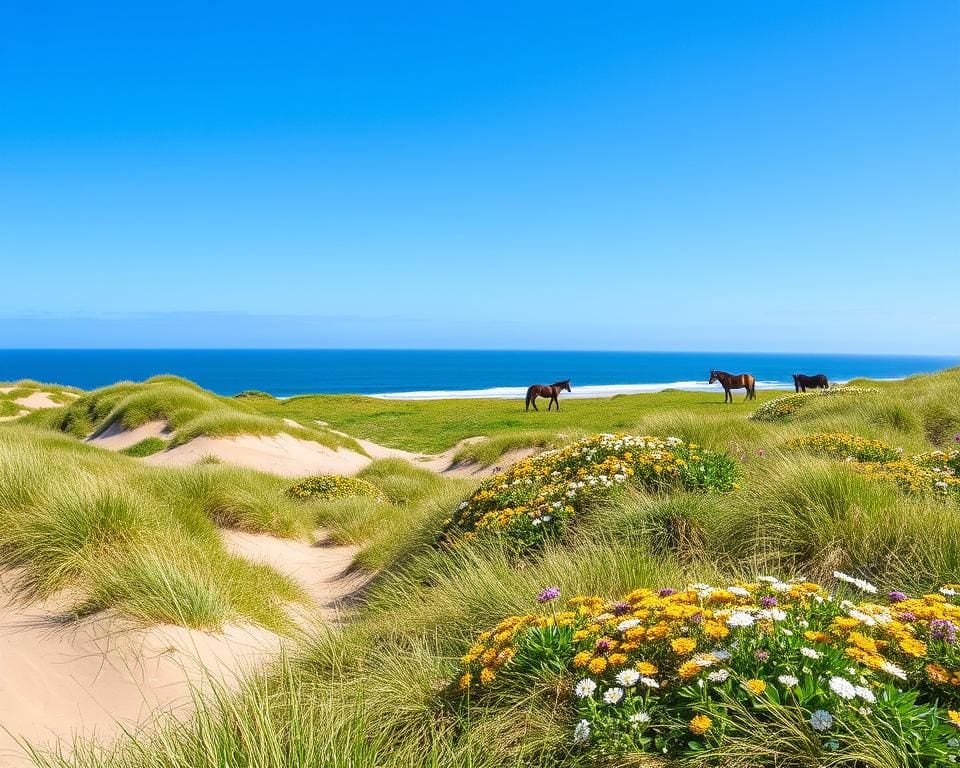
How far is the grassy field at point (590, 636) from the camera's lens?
283 centimetres

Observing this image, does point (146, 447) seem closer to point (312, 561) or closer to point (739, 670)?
point (312, 561)

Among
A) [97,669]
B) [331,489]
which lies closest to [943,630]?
[97,669]

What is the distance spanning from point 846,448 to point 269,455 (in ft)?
60.7

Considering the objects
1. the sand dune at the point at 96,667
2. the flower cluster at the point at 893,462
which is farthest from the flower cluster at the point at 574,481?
the sand dune at the point at 96,667

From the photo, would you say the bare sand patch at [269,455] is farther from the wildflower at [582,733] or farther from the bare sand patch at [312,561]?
the wildflower at [582,733]

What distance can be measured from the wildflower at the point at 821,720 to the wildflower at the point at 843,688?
0.36 feet

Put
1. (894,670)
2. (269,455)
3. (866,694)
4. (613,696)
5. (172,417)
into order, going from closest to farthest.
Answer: (866,694) → (894,670) → (613,696) → (269,455) → (172,417)

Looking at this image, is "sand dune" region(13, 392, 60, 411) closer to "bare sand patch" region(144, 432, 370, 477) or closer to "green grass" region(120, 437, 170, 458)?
"green grass" region(120, 437, 170, 458)

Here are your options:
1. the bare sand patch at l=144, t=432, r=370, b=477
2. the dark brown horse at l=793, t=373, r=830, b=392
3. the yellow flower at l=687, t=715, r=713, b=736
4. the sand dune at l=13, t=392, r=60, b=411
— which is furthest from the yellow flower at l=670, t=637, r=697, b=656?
the dark brown horse at l=793, t=373, r=830, b=392

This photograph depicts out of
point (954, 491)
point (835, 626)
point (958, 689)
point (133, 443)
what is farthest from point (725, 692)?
point (133, 443)

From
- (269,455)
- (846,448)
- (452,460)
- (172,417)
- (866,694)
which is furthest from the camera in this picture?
(172,417)

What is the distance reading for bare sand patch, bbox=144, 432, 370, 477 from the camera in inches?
824

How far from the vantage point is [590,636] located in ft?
11.6

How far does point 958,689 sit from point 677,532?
3.87 meters
